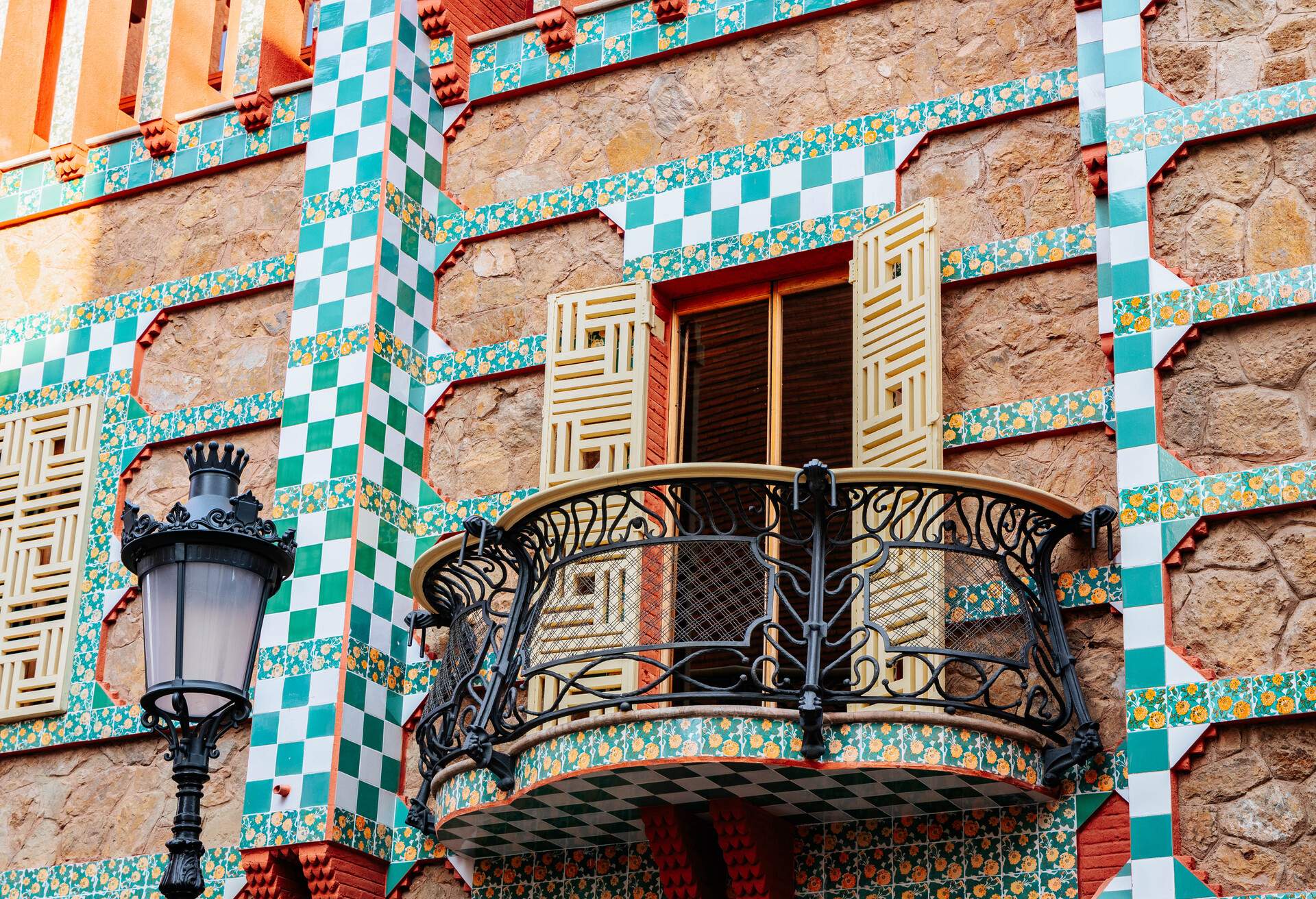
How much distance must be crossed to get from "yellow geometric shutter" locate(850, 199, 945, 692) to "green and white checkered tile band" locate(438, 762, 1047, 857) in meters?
0.53

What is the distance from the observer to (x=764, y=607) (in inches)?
400

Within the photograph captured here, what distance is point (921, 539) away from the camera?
1002 cm

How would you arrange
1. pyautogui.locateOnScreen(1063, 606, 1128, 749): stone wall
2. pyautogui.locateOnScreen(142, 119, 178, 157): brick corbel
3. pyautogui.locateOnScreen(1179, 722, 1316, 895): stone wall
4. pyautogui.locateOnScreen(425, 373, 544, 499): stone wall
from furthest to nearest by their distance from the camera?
1. pyautogui.locateOnScreen(142, 119, 178, 157): brick corbel
2. pyautogui.locateOnScreen(425, 373, 544, 499): stone wall
3. pyautogui.locateOnScreen(1063, 606, 1128, 749): stone wall
4. pyautogui.locateOnScreen(1179, 722, 1316, 895): stone wall

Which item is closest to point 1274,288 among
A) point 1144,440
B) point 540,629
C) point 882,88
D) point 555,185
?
point 1144,440

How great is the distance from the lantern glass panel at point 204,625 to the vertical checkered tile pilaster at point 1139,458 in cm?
385

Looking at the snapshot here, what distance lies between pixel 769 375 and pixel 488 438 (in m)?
1.72

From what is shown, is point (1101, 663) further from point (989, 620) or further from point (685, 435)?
point (685, 435)

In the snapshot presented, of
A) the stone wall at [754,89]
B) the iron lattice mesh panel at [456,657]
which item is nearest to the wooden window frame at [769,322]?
the stone wall at [754,89]

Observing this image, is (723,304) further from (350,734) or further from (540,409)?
(350,734)

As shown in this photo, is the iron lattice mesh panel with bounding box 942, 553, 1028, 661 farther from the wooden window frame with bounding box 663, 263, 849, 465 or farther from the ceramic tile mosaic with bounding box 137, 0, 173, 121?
the ceramic tile mosaic with bounding box 137, 0, 173, 121

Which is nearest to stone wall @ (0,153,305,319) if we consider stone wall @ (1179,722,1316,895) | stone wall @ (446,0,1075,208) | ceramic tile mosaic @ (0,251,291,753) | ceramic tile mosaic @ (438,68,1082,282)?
ceramic tile mosaic @ (0,251,291,753)

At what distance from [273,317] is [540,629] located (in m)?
3.46

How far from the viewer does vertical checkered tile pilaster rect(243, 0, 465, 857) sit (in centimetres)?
1103

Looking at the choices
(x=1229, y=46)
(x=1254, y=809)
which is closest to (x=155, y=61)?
(x=1229, y=46)
